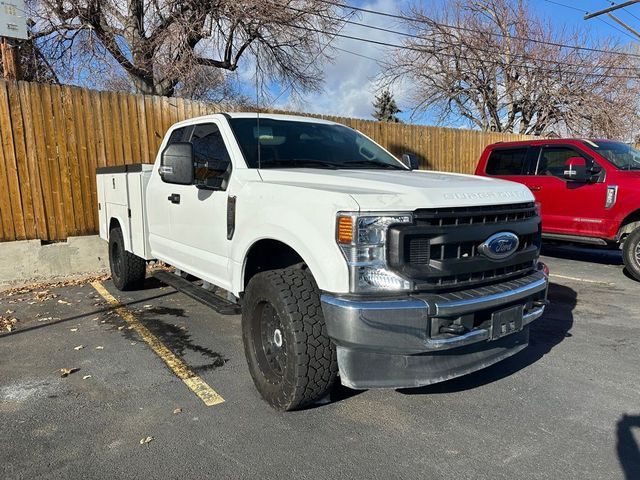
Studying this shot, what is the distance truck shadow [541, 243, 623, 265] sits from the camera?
8.74 meters

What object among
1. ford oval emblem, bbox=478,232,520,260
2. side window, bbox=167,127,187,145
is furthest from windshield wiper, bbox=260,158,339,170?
side window, bbox=167,127,187,145

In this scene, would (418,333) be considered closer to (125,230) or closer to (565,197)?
(125,230)

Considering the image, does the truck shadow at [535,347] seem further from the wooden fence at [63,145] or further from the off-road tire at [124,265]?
the wooden fence at [63,145]

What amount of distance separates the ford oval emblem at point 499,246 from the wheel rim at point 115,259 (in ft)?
16.6

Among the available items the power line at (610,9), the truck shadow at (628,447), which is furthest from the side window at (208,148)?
the power line at (610,9)

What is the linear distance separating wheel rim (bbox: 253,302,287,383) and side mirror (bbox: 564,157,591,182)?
610 centimetres

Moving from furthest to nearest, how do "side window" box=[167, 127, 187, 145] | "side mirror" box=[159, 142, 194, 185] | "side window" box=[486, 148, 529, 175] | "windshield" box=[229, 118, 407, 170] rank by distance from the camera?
"side window" box=[486, 148, 529, 175], "side window" box=[167, 127, 187, 145], "windshield" box=[229, 118, 407, 170], "side mirror" box=[159, 142, 194, 185]

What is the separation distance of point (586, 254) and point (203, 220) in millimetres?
8167

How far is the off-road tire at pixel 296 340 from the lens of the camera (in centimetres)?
288

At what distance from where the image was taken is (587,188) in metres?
7.61

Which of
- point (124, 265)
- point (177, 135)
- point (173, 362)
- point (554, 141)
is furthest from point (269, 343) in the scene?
point (554, 141)

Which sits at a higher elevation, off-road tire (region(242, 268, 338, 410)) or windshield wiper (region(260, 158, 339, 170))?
Answer: windshield wiper (region(260, 158, 339, 170))

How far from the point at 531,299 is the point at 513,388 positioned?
28.6 inches

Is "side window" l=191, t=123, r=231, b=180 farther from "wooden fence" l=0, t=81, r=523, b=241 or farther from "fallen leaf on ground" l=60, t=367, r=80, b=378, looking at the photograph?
"wooden fence" l=0, t=81, r=523, b=241
